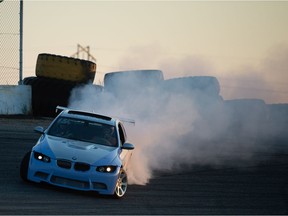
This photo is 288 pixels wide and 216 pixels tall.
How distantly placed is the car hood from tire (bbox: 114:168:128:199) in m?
0.35

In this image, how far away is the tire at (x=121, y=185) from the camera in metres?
14.5

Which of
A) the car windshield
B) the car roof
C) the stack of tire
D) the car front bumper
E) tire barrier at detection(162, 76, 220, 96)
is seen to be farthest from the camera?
the stack of tire

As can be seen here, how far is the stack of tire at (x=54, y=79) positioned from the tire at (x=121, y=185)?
13.3m

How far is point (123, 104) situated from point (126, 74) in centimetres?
419

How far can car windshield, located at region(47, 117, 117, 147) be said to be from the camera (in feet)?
51.2

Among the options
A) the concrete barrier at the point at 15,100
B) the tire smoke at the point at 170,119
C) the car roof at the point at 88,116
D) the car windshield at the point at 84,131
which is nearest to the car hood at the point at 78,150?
the car windshield at the point at 84,131

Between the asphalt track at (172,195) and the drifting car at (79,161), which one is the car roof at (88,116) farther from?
the asphalt track at (172,195)

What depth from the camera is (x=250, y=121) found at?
3756 cm

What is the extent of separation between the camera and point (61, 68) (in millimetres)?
29438

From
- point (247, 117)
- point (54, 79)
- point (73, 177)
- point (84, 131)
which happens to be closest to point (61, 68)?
point (54, 79)

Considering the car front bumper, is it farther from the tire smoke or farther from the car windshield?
the tire smoke

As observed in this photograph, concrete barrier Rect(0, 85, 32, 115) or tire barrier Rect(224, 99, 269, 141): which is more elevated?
concrete barrier Rect(0, 85, 32, 115)

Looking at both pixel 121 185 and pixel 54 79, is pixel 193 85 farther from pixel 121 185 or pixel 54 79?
pixel 121 185

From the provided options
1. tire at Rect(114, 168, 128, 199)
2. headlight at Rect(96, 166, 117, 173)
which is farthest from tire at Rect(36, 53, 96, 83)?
headlight at Rect(96, 166, 117, 173)
